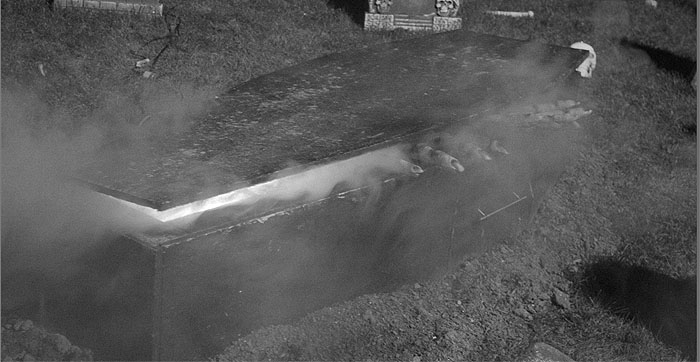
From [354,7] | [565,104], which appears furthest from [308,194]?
[354,7]

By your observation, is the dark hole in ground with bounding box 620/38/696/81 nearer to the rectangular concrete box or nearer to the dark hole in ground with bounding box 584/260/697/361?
the rectangular concrete box


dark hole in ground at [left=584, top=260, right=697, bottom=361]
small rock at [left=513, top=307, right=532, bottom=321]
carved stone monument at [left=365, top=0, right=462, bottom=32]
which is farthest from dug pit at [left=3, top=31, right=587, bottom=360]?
carved stone monument at [left=365, top=0, right=462, bottom=32]

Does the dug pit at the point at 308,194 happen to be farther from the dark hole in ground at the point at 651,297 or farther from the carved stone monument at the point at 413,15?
the carved stone monument at the point at 413,15

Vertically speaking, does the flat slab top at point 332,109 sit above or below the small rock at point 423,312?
above

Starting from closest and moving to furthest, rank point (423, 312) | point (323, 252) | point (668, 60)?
point (323, 252) < point (423, 312) < point (668, 60)

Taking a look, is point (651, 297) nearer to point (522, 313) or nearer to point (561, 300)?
point (561, 300)

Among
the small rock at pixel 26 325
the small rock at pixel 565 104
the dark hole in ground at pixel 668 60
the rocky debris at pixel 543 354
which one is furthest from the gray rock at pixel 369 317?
the dark hole in ground at pixel 668 60
